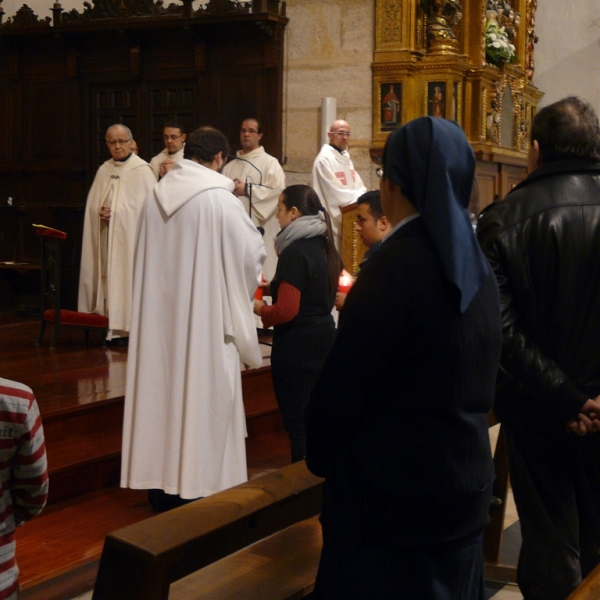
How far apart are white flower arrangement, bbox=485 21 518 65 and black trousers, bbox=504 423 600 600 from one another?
29.5 ft

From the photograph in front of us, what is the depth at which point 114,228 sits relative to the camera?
849 cm

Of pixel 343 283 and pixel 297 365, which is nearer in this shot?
pixel 297 365

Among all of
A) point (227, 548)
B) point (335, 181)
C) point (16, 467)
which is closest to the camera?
point (227, 548)

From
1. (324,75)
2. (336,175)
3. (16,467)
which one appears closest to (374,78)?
(324,75)

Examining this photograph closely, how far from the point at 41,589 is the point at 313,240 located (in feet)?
6.47

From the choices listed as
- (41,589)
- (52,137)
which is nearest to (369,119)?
(52,137)

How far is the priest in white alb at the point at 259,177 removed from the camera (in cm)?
898

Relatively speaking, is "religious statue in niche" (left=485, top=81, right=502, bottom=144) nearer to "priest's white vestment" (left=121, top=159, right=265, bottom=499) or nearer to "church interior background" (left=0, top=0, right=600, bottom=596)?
"church interior background" (left=0, top=0, right=600, bottom=596)

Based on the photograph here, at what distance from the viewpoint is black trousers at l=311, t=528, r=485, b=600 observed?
1800mm

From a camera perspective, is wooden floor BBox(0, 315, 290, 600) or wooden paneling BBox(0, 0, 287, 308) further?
wooden paneling BBox(0, 0, 287, 308)

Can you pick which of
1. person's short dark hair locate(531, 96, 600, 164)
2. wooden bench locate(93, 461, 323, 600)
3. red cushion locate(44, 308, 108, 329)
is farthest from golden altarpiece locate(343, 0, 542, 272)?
wooden bench locate(93, 461, 323, 600)

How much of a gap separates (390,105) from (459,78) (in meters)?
0.90

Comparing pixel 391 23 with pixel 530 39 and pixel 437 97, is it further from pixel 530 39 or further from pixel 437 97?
pixel 530 39

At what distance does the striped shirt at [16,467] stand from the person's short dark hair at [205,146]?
2.37 meters
